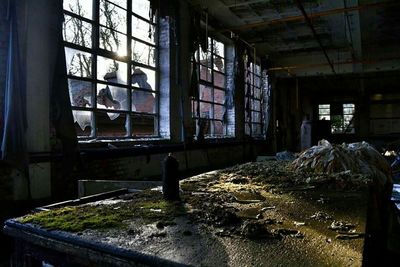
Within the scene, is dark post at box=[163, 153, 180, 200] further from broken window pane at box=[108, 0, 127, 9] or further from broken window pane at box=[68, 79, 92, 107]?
broken window pane at box=[108, 0, 127, 9]

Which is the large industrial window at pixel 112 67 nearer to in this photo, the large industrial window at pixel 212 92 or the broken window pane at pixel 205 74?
the large industrial window at pixel 212 92

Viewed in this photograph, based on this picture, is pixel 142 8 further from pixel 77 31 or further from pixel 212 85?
pixel 212 85

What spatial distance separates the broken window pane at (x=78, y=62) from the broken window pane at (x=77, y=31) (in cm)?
13

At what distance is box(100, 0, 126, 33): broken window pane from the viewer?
15.9ft

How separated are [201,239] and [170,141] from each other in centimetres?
493

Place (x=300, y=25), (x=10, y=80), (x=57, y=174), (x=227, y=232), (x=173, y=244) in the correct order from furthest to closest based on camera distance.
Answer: (x=300, y=25) → (x=57, y=174) → (x=10, y=80) → (x=227, y=232) → (x=173, y=244)

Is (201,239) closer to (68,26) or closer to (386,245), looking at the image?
(386,245)

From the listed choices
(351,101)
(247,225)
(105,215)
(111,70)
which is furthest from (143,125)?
(351,101)

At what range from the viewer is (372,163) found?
2.91 meters

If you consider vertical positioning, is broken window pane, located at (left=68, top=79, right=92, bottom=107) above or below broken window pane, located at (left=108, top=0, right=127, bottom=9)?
below

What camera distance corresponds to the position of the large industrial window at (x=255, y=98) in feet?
31.4

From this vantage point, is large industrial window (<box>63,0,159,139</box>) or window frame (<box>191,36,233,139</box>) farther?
window frame (<box>191,36,233,139</box>)

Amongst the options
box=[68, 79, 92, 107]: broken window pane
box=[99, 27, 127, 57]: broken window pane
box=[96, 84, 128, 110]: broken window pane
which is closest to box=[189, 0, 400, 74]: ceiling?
box=[99, 27, 127, 57]: broken window pane

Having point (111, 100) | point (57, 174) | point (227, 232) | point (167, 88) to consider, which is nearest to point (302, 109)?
point (167, 88)
